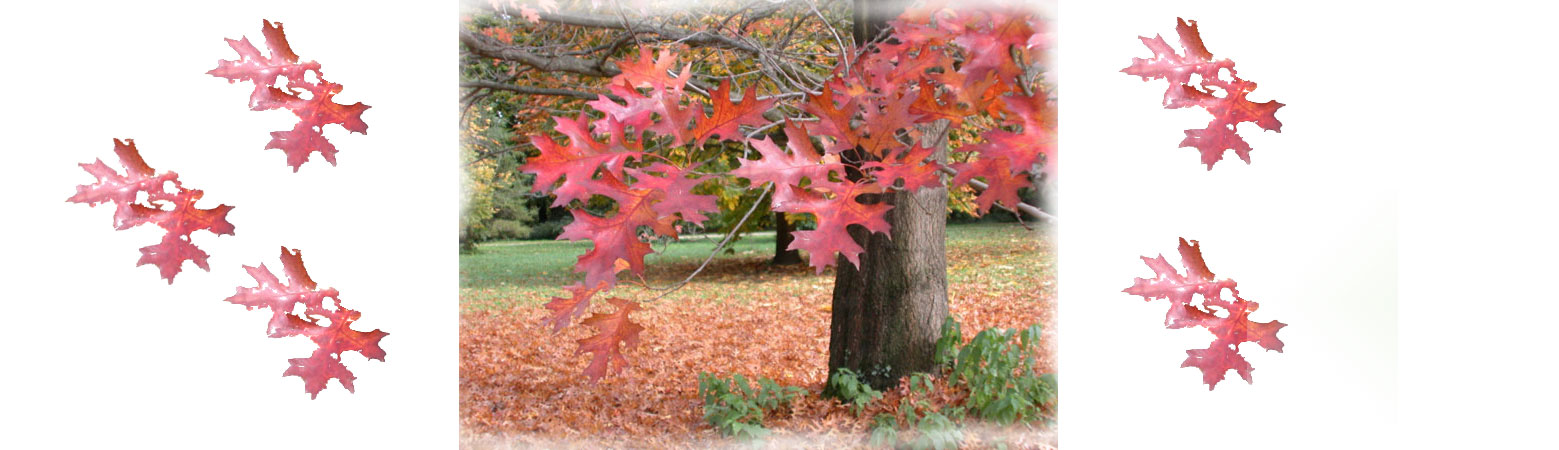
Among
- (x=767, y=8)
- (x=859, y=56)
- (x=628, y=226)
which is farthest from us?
(x=767, y=8)

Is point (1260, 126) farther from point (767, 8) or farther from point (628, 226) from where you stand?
point (767, 8)

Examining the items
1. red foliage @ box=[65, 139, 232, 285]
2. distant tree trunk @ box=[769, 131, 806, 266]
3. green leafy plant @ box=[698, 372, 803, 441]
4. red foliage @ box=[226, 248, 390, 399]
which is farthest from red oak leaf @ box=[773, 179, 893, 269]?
distant tree trunk @ box=[769, 131, 806, 266]

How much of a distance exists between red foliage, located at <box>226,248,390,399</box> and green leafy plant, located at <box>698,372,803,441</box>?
1.13 m

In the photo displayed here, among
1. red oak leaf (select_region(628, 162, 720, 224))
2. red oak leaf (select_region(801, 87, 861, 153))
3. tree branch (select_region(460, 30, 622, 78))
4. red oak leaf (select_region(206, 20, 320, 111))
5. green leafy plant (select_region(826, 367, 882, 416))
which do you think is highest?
tree branch (select_region(460, 30, 622, 78))

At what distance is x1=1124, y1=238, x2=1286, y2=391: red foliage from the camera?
116 cm

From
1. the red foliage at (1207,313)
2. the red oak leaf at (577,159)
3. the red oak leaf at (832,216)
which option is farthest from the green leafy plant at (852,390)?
the red oak leaf at (577,159)

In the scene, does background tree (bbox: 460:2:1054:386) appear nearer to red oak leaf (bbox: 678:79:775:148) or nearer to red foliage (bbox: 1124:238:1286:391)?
red oak leaf (bbox: 678:79:775:148)

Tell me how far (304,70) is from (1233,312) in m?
1.42

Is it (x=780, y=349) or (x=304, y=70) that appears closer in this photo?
(x=304, y=70)

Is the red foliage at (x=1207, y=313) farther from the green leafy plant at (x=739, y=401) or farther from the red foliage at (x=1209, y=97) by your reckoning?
the green leafy plant at (x=739, y=401)

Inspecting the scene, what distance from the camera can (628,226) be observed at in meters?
0.95

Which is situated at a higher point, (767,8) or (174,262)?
(767,8)

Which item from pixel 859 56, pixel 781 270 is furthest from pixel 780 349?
pixel 859 56

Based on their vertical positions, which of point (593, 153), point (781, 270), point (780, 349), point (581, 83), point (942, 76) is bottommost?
point (780, 349)
